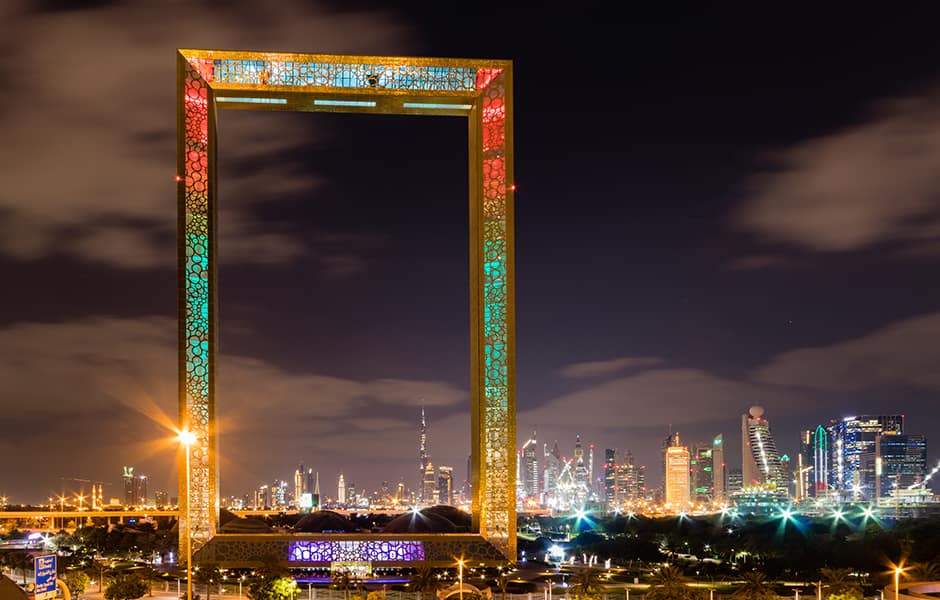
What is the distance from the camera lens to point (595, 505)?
187 meters

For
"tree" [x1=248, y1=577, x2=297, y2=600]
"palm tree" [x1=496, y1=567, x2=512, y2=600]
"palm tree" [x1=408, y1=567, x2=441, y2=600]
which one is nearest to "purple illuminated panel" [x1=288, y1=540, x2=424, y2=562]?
"palm tree" [x1=408, y1=567, x2=441, y2=600]

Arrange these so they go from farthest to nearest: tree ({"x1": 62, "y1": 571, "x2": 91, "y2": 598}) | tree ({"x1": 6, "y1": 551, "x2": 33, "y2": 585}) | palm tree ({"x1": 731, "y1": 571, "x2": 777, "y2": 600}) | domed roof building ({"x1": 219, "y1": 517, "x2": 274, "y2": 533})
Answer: tree ({"x1": 6, "y1": 551, "x2": 33, "y2": 585}), domed roof building ({"x1": 219, "y1": 517, "x2": 274, "y2": 533}), tree ({"x1": 62, "y1": 571, "x2": 91, "y2": 598}), palm tree ({"x1": 731, "y1": 571, "x2": 777, "y2": 600})

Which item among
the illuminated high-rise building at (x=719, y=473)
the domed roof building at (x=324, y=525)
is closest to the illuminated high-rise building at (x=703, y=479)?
the illuminated high-rise building at (x=719, y=473)

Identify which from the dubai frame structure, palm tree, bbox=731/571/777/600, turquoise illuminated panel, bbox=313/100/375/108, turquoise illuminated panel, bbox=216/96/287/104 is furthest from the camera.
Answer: turquoise illuminated panel, bbox=313/100/375/108

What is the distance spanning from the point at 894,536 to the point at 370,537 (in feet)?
94.2

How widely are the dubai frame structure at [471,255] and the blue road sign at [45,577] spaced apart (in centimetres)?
1424

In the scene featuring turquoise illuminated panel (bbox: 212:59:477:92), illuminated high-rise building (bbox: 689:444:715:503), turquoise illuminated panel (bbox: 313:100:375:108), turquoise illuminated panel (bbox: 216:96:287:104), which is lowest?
illuminated high-rise building (bbox: 689:444:715:503)

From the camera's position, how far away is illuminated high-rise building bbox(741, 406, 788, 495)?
521 feet

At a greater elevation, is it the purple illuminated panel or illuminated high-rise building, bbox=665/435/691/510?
the purple illuminated panel

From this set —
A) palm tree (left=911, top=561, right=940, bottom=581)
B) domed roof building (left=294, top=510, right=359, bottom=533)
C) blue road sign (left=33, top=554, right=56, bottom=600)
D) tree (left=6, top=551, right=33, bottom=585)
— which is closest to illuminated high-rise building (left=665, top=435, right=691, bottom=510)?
domed roof building (left=294, top=510, right=359, bottom=533)

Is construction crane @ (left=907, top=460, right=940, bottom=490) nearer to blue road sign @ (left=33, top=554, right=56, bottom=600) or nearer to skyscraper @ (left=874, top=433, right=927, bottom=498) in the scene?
A: skyscraper @ (left=874, top=433, right=927, bottom=498)

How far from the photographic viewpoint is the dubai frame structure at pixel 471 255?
29266mm

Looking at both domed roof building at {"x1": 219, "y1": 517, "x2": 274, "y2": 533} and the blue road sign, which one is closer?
the blue road sign

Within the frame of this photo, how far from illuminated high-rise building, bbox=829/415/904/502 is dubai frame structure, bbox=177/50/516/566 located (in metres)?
130
